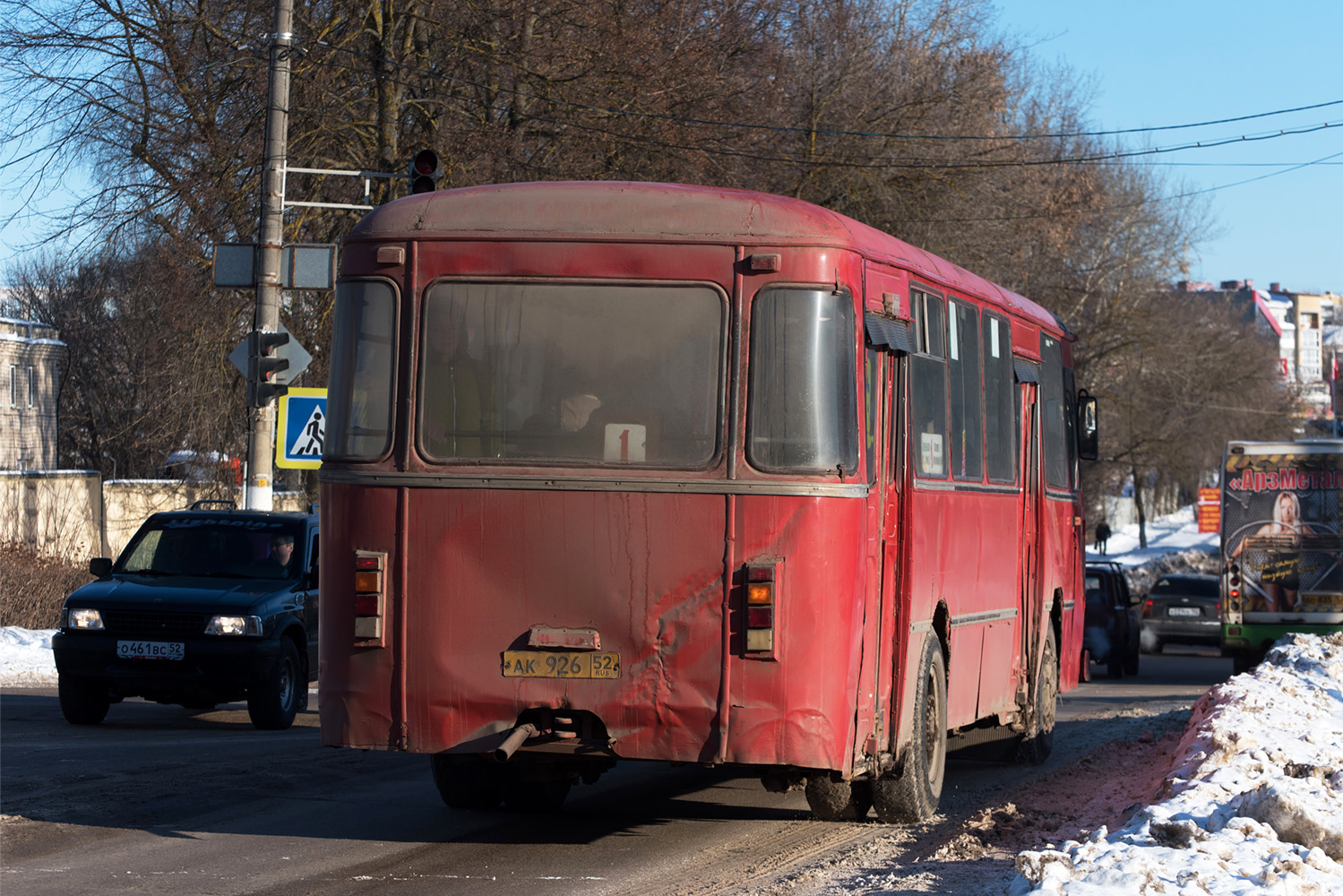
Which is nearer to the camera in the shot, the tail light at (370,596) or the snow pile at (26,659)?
the tail light at (370,596)

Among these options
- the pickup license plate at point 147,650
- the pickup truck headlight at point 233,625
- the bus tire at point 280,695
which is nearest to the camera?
the pickup license plate at point 147,650

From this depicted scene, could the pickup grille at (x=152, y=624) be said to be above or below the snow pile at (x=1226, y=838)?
above

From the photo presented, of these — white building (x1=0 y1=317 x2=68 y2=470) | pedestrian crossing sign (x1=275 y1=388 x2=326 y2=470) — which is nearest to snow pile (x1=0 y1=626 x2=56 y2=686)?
pedestrian crossing sign (x1=275 y1=388 x2=326 y2=470)

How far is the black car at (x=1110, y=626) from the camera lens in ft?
92.3

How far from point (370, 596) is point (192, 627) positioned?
6.50 metres

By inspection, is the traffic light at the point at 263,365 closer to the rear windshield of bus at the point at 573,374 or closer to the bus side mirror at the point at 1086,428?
the bus side mirror at the point at 1086,428

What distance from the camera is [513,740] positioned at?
7.82 m

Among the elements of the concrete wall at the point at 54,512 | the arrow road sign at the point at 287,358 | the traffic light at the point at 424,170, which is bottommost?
the concrete wall at the point at 54,512

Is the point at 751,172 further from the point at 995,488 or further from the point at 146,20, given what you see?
Answer: the point at 995,488

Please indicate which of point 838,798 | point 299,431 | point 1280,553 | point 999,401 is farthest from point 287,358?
point 1280,553

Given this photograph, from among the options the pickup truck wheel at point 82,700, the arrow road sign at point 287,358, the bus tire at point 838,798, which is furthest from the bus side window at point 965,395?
the arrow road sign at point 287,358

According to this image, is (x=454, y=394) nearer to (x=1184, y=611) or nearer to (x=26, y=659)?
(x=26, y=659)

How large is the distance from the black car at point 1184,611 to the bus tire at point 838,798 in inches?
993

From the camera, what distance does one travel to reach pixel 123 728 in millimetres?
14211
